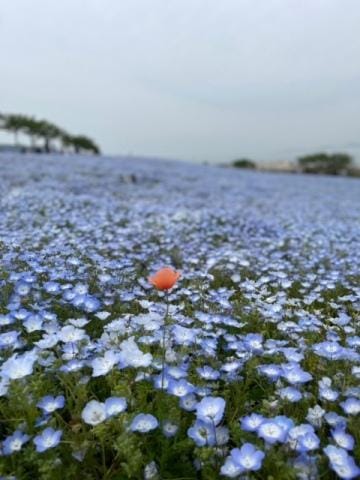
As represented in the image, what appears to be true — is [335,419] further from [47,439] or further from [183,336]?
[47,439]

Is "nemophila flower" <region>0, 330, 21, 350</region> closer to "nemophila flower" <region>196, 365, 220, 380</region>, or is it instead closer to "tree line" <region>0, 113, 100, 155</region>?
"nemophila flower" <region>196, 365, 220, 380</region>

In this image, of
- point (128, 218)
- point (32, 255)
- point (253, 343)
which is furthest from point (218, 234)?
point (253, 343)

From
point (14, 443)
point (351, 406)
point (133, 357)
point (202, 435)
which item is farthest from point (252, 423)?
point (14, 443)

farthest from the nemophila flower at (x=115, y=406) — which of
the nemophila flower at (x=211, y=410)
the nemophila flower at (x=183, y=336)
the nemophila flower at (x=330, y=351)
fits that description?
the nemophila flower at (x=330, y=351)

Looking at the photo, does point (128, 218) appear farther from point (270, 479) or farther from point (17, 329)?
point (270, 479)

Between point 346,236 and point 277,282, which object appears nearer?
point 277,282
